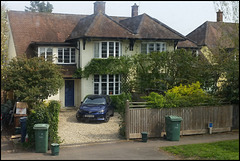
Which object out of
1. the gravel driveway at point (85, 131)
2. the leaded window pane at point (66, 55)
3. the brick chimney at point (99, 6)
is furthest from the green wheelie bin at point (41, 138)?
the brick chimney at point (99, 6)

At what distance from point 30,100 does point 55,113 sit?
4006 millimetres

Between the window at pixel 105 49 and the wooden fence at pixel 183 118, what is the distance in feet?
29.9

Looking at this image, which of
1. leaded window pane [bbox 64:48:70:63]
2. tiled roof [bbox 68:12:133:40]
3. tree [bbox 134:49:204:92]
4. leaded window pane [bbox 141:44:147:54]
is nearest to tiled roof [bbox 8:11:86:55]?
leaded window pane [bbox 64:48:70:63]

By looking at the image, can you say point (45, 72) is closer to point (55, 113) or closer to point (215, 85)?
point (55, 113)

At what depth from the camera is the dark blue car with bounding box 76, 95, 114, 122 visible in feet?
59.2

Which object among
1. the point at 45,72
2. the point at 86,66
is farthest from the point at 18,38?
the point at 45,72

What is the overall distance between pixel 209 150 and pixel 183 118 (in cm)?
319

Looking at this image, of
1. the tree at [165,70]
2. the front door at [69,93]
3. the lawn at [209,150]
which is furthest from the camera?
the front door at [69,93]

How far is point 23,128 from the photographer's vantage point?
13070mm

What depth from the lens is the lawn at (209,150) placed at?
11.2m

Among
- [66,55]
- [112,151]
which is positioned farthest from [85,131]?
[66,55]

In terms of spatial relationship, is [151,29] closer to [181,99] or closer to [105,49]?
[105,49]

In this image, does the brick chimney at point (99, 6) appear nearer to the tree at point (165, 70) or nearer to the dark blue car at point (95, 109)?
the tree at point (165, 70)

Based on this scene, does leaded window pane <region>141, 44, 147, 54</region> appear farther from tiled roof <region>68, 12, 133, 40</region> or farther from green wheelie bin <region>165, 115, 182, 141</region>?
green wheelie bin <region>165, 115, 182, 141</region>
